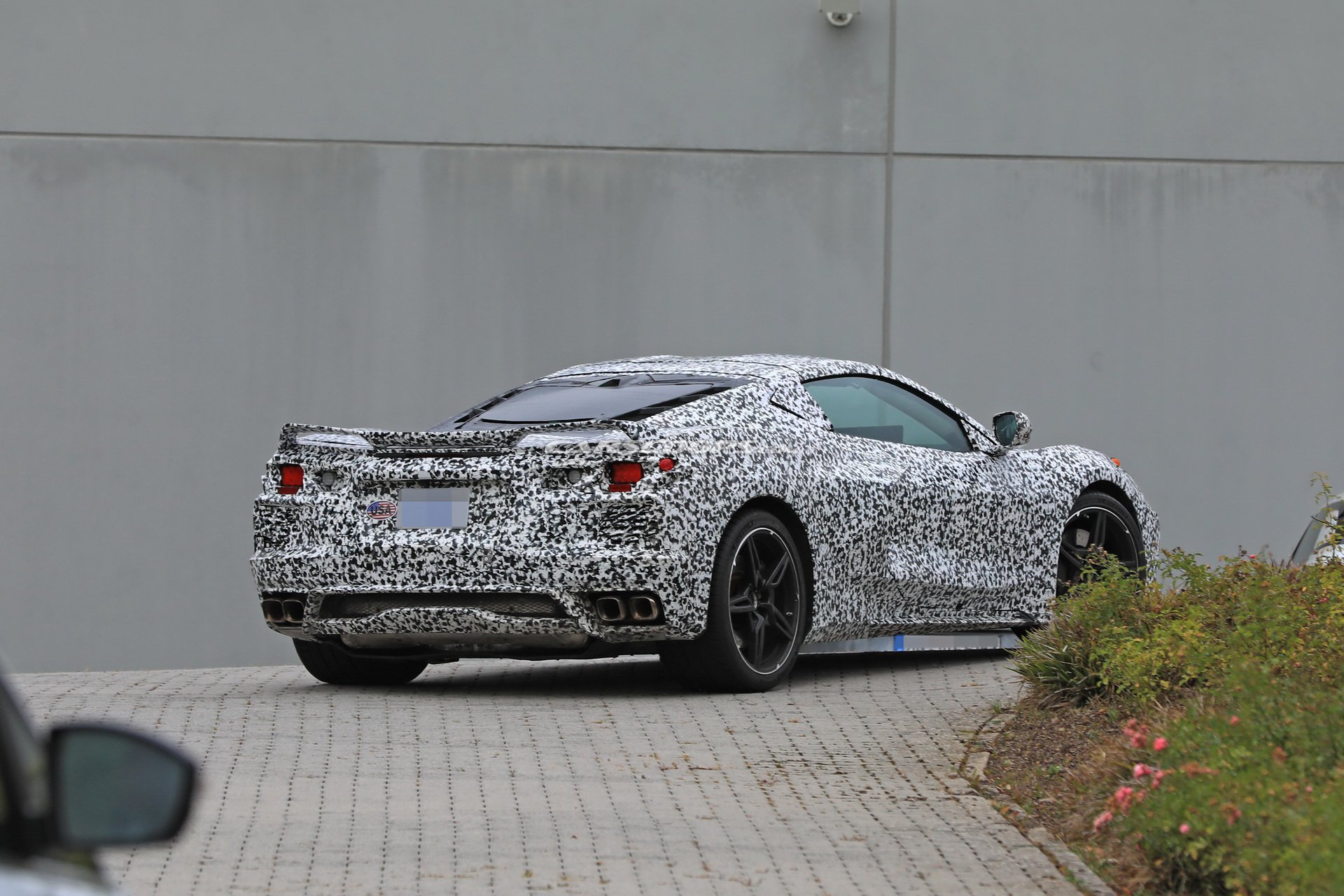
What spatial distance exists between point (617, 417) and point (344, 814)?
287 centimetres

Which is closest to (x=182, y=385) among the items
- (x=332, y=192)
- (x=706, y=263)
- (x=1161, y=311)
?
(x=332, y=192)

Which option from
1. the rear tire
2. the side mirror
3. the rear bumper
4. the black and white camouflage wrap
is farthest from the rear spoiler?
the side mirror

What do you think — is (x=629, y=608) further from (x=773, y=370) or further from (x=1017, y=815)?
(x=1017, y=815)

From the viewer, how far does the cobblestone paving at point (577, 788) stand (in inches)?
205

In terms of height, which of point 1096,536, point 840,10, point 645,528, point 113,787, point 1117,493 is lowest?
point 1096,536

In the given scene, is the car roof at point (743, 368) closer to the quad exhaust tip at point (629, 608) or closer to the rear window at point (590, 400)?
the rear window at point (590, 400)

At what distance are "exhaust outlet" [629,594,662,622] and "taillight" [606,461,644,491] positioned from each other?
44cm

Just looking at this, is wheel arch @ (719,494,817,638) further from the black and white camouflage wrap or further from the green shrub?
the green shrub

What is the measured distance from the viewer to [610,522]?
7957mm

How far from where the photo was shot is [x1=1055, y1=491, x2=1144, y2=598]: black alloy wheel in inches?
405

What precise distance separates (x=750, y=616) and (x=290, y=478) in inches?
80.4

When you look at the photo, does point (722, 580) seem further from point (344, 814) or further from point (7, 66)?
point (7, 66)

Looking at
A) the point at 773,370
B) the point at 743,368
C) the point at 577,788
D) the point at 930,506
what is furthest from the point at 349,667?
the point at 577,788

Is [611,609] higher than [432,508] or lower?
lower
